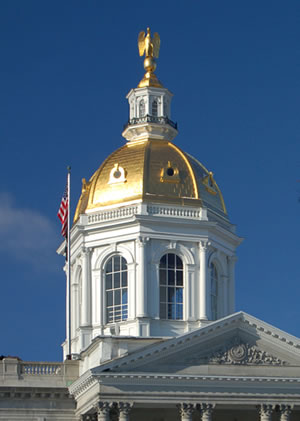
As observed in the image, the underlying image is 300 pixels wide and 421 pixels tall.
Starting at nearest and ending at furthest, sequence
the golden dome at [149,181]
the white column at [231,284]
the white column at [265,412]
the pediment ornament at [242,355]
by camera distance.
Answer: the white column at [265,412]
the pediment ornament at [242,355]
the golden dome at [149,181]
the white column at [231,284]

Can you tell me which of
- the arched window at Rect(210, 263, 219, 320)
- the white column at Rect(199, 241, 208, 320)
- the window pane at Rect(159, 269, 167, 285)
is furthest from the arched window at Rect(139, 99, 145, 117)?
the window pane at Rect(159, 269, 167, 285)

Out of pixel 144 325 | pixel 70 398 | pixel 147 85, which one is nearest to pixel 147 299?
pixel 144 325

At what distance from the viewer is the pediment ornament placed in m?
64.2

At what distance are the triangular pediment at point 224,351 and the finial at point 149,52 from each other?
1904cm

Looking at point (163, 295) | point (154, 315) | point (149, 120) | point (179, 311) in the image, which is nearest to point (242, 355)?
point (154, 315)

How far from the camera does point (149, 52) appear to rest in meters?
80.4

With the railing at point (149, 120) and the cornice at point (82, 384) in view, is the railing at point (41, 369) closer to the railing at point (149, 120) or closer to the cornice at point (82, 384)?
the cornice at point (82, 384)

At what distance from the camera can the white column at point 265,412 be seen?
6356 cm

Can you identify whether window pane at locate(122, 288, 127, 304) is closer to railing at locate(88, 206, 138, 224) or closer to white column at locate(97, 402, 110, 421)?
railing at locate(88, 206, 138, 224)

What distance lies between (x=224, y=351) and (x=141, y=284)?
26.2 ft

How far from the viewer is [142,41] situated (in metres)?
81.0

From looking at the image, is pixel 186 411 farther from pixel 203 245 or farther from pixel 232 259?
pixel 232 259

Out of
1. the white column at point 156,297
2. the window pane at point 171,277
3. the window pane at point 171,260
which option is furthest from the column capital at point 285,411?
the window pane at point 171,260

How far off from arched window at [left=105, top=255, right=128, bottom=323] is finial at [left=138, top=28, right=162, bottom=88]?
455 inches
